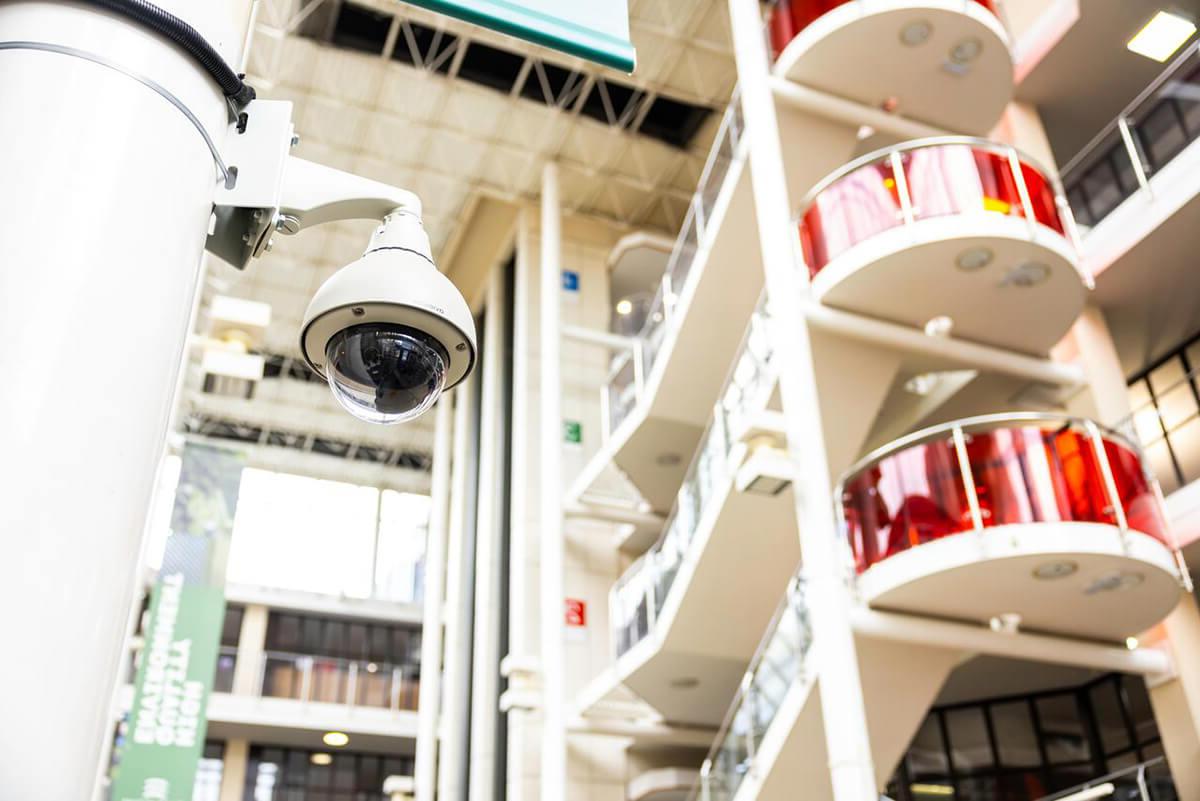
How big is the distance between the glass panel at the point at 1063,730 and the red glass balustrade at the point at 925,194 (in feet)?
25.0

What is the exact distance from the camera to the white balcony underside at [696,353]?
605 inches

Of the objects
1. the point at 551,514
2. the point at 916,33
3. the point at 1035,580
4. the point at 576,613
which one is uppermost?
the point at 916,33

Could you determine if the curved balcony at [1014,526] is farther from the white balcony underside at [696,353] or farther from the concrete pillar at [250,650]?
the concrete pillar at [250,650]

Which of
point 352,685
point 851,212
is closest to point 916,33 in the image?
point 851,212

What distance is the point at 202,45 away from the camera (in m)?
1.97

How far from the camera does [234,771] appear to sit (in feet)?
94.5

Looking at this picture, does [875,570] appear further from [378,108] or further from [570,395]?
[378,108]

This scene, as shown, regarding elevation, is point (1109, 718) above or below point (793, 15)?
below

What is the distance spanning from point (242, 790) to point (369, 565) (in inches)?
303

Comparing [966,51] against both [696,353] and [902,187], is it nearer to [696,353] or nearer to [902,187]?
[902,187]

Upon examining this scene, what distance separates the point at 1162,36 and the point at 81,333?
1612 centimetres

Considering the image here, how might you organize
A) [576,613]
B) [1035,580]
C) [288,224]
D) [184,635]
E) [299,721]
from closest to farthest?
[288,224], [1035,580], [184,635], [576,613], [299,721]

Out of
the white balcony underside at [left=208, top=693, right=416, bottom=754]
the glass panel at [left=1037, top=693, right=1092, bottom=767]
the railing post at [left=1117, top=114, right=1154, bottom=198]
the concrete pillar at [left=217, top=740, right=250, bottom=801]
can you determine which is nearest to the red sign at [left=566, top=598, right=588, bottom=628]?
the glass panel at [left=1037, top=693, right=1092, bottom=767]

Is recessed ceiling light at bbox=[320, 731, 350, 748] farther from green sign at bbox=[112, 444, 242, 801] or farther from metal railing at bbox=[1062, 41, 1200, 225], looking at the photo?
metal railing at bbox=[1062, 41, 1200, 225]
